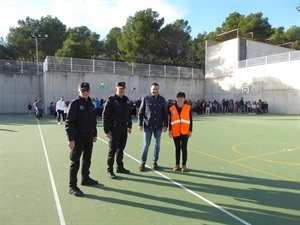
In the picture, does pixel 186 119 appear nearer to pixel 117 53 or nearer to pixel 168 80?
pixel 168 80

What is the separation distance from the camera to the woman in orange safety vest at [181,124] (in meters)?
5.98

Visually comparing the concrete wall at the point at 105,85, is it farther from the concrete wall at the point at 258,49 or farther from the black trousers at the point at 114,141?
the black trousers at the point at 114,141

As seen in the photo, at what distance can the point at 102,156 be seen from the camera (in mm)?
7668

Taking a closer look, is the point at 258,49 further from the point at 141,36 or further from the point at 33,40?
the point at 33,40

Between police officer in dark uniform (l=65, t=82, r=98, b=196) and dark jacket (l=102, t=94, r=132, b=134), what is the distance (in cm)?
56

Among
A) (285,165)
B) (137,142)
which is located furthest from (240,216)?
(137,142)

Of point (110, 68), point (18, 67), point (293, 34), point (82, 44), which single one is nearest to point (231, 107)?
point (110, 68)

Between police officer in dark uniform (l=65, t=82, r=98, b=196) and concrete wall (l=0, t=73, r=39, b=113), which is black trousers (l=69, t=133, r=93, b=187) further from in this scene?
concrete wall (l=0, t=73, r=39, b=113)

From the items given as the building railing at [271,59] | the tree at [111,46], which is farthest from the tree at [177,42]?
the building railing at [271,59]

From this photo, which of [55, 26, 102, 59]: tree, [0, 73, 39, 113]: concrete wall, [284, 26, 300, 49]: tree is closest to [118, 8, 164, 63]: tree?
[55, 26, 102, 59]: tree

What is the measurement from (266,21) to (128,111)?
164 feet

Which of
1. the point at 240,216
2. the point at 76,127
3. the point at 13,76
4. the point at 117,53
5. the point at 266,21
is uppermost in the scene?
the point at 266,21

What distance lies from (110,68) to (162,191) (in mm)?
25206

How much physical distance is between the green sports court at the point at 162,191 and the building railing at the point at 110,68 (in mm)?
19115
